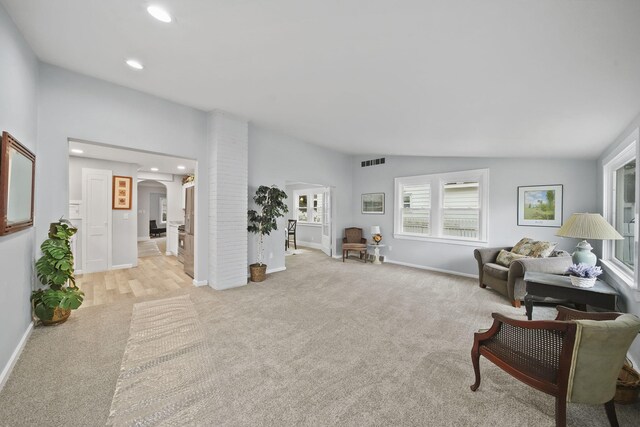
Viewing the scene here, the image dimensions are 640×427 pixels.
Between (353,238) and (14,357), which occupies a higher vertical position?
(353,238)

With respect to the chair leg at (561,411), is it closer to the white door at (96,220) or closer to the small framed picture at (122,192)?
the white door at (96,220)

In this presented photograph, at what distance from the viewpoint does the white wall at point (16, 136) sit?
1.95 meters

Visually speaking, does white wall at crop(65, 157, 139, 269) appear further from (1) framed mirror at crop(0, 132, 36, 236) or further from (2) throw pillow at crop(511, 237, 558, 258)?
(2) throw pillow at crop(511, 237, 558, 258)

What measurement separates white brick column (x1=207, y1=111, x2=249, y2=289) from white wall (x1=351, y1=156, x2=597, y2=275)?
3709 millimetres

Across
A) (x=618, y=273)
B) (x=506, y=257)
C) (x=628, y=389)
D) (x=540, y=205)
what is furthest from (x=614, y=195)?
(x=628, y=389)

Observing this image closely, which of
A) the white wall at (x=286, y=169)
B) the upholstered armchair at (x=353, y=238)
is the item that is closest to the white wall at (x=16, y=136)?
the white wall at (x=286, y=169)

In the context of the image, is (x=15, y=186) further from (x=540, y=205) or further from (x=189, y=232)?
(x=540, y=205)

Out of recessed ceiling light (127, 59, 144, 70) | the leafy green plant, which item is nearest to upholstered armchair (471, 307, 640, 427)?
the leafy green plant

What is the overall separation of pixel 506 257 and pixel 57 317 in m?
6.20

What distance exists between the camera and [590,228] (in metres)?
2.69

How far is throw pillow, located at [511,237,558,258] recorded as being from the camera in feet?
12.8

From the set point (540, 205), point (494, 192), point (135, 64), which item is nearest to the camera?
point (135, 64)

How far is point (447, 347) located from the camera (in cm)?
249

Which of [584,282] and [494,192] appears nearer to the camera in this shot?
[584,282]
